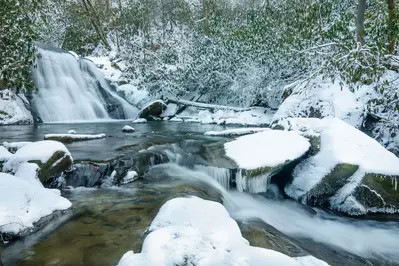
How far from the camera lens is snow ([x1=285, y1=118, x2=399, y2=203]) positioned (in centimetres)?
627

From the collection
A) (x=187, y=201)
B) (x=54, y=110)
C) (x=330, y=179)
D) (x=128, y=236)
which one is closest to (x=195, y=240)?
(x=187, y=201)

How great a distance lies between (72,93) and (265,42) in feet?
38.2

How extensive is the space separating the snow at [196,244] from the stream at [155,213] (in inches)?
28.8

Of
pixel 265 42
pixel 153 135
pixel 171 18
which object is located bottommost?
pixel 153 135

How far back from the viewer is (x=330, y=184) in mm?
6492

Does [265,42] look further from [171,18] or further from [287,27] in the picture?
[171,18]

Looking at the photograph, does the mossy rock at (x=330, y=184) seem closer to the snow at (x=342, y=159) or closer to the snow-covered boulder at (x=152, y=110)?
the snow at (x=342, y=159)

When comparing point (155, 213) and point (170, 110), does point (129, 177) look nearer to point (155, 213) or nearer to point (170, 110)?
point (155, 213)

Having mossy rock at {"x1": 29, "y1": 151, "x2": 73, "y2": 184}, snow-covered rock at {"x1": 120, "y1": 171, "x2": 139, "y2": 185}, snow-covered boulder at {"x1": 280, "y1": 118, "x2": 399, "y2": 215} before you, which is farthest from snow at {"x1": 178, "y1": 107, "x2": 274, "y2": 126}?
mossy rock at {"x1": 29, "y1": 151, "x2": 73, "y2": 184}

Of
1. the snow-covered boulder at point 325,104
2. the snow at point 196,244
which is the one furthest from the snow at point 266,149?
the snow-covered boulder at point 325,104

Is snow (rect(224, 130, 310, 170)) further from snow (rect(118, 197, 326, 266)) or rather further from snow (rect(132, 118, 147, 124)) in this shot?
snow (rect(132, 118, 147, 124))

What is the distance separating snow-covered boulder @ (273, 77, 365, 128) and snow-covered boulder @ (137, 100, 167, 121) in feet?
25.9

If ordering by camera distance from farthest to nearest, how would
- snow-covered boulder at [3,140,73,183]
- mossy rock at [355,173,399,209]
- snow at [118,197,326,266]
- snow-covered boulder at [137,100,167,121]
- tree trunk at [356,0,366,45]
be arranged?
snow-covered boulder at [137,100,167,121]
tree trunk at [356,0,366,45]
snow-covered boulder at [3,140,73,183]
mossy rock at [355,173,399,209]
snow at [118,197,326,266]

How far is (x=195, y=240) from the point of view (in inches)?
125
